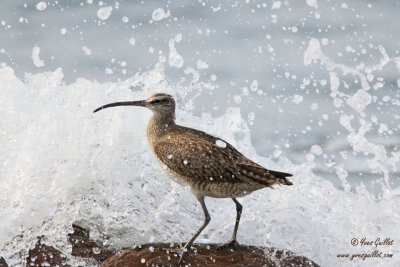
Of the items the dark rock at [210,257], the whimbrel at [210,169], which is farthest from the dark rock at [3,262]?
the whimbrel at [210,169]

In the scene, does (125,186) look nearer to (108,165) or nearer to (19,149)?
(108,165)

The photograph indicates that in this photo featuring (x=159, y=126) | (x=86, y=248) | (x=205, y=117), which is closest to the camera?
(x=86, y=248)

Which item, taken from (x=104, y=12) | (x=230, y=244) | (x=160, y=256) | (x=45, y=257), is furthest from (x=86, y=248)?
(x=104, y=12)

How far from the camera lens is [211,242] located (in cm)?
736

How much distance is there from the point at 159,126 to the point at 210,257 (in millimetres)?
1753

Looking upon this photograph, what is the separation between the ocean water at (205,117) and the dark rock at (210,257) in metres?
0.54

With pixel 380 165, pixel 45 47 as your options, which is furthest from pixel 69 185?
pixel 45 47

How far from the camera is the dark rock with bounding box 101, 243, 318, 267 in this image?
6.29 meters

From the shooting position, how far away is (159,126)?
7602mm

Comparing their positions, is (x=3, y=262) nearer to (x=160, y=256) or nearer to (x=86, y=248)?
(x=86, y=248)

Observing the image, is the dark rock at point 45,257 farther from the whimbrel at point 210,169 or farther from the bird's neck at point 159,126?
the bird's neck at point 159,126

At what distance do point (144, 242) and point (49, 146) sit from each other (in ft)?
6.26

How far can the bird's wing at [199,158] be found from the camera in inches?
267

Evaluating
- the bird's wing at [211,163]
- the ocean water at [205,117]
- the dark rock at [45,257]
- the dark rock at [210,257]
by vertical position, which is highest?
the bird's wing at [211,163]
